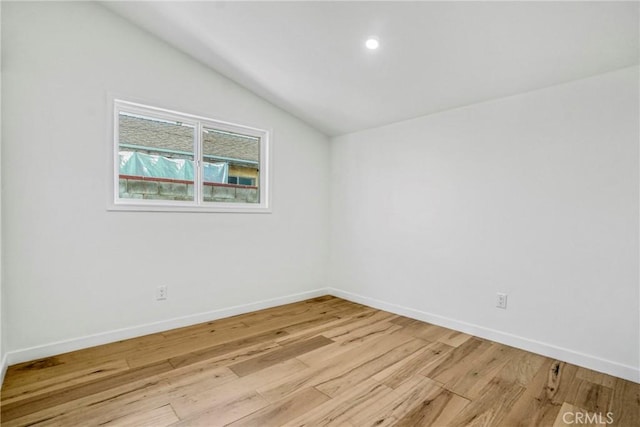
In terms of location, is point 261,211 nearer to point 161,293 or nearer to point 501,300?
point 161,293

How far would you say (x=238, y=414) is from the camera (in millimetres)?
1616

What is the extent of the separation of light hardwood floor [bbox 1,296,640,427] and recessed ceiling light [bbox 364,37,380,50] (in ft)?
7.51

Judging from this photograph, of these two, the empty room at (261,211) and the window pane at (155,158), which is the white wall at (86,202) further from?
the window pane at (155,158)

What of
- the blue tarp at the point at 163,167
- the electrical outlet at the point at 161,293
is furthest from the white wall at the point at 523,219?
the electrical outlet at the point at 161,293

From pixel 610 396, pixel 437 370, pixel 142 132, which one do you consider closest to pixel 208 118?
pixel 142 132

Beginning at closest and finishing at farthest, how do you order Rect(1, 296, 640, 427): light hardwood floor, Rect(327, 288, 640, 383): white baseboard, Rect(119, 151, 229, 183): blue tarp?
Rect(1, 296, 640, 427): light hardwood floor < Rect(327, 288, 640, 383): white baseboard < Rect(119, 151, 229, 183): blue tarp

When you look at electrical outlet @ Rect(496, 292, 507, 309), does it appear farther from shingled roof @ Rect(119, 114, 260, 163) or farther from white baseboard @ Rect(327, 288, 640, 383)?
shingled roof @ Rect(119, 114, 260, 163)

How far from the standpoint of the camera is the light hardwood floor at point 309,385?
1.60 meters

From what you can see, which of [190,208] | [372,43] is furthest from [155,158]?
[372,43]

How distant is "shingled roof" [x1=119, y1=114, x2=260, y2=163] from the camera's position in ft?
8.60

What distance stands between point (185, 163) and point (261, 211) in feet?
2.96

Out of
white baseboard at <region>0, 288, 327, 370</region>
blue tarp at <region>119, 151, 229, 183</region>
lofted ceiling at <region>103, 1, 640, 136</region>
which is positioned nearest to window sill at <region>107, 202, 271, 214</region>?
blue tarp at <region>119, 151, 229, 183</region>

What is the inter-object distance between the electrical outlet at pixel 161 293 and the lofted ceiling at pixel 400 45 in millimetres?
2095

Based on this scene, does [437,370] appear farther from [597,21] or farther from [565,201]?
[597,21]
